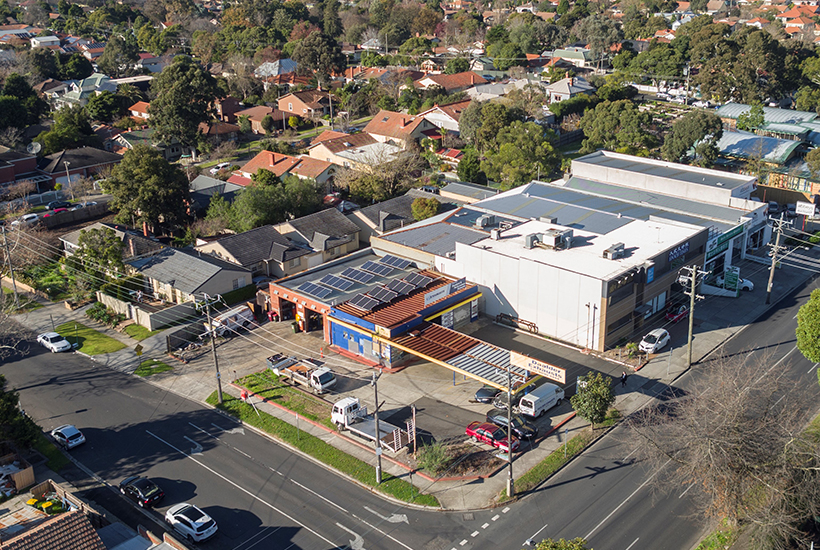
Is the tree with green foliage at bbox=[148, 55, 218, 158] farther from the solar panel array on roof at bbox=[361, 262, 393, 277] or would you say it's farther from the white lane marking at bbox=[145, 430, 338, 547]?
the white lane marking at bbox=[145, 430, 338, 547]

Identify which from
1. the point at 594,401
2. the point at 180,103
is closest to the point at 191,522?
the point at 594,401

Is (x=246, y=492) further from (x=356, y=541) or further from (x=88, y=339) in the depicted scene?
(x=88, y=339)

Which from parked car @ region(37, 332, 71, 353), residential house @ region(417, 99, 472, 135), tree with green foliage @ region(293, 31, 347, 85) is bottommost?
parked car @ region(37, 332, 71, 353)

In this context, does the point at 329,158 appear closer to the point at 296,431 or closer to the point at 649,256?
the point at 649,256

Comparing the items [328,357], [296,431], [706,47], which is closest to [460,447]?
[296,431]

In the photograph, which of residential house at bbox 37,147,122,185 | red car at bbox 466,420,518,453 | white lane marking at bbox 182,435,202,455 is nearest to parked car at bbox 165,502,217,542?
white lane marking at bbox 182,435,202,455

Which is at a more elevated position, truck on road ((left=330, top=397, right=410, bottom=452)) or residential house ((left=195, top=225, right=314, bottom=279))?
residential house ((left=195, top=225, right=314, bottom=279))

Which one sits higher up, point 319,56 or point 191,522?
point 319,56
